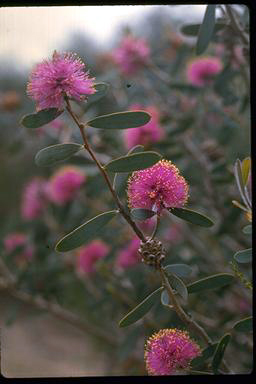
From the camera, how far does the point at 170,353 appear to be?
807 mm

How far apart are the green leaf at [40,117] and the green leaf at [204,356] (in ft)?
1.27

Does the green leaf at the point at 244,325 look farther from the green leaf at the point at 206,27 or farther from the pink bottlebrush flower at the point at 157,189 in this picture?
the green leaf at the point at 206,27

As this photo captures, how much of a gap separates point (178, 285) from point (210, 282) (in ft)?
0.23

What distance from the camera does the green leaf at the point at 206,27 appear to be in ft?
3.34

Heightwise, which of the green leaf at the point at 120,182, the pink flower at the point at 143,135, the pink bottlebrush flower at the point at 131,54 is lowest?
the green leaf at the point at 120,182


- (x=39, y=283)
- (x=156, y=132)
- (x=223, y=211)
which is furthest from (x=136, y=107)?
(x=39, y=283)

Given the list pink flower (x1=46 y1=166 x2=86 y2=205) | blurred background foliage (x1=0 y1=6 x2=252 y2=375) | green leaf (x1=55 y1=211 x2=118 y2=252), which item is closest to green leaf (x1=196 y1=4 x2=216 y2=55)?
blurred background foliage (x1=0 y1=6 x2=252 y2=375)

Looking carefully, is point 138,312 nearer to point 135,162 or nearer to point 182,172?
point 135,162

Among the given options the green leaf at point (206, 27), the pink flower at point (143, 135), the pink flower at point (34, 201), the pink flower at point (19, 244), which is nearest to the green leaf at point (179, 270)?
the green leaf at point (206, 27)

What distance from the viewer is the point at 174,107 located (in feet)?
5.89

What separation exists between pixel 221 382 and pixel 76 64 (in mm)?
492

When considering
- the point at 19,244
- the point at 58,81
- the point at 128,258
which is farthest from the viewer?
the point at 19,244

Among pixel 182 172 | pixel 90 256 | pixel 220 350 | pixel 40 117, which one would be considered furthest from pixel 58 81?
pixel 90 256

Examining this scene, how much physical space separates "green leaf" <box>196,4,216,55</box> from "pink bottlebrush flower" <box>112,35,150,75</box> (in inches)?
22.3
